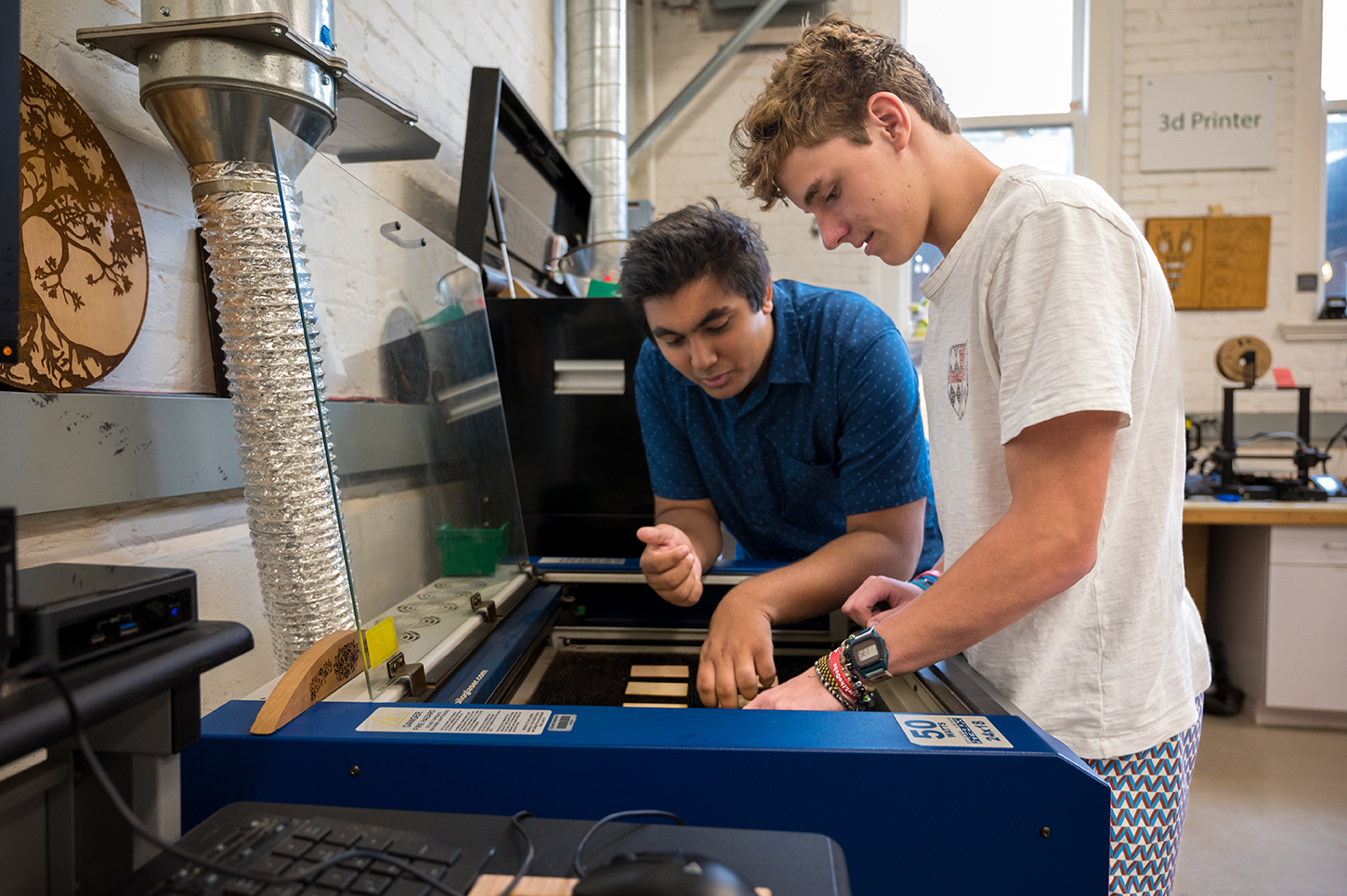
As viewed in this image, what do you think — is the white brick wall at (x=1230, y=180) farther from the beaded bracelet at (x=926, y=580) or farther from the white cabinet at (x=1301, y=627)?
the beaded bracelet at (x=926, y=580)

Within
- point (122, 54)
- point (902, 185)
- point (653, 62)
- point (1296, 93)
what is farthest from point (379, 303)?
point (1296, 93)

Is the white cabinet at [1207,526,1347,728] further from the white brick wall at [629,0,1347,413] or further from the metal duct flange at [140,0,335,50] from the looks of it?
the metal duct flange at [140,0,335,50]

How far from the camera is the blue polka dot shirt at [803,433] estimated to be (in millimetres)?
1198

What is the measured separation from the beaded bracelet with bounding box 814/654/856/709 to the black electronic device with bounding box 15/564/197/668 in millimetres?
544

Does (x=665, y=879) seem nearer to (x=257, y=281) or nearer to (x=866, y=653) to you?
(x=866, y=653)

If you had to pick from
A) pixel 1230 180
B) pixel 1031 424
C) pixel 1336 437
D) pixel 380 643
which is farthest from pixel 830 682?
pixel 1230 180

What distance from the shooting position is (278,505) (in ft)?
2.52

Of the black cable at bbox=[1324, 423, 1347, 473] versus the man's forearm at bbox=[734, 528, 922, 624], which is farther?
the black cable at bbox=[1324, 423, 1347, 473]

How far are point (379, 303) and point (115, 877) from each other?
59 cm

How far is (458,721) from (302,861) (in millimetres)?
192

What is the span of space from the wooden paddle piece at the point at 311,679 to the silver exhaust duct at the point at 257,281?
100 mm

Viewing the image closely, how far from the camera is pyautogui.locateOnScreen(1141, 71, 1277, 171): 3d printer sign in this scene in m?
3.40

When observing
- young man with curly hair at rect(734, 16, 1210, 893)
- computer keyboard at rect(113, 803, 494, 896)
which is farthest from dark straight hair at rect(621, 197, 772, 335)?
computer keyboard at rect(113, 803, 494, 896)

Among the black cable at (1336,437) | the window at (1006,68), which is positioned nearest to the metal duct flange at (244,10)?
the window at (1006,68)
